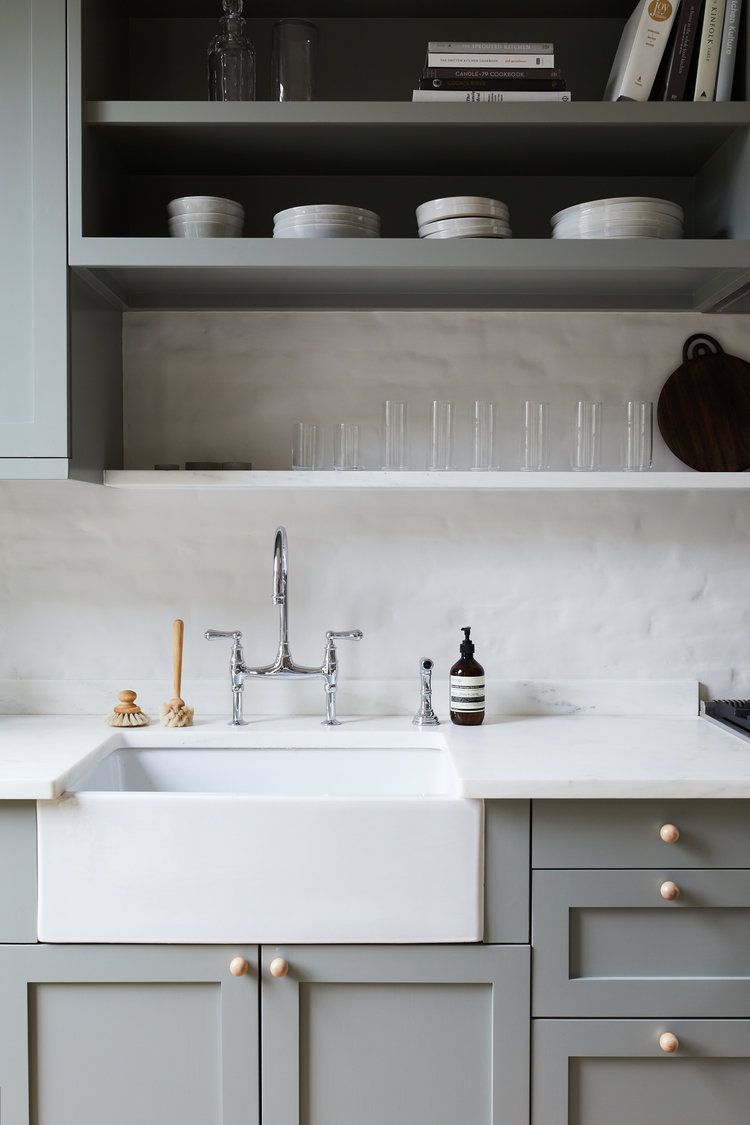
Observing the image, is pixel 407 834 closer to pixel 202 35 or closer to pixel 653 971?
pixel 653 971

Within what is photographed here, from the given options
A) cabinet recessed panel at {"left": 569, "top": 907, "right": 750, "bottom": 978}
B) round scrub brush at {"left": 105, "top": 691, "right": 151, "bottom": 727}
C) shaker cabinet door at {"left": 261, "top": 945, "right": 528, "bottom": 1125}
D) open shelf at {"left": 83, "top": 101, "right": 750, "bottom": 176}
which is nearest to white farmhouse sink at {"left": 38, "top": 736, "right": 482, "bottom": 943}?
shaker cabinet door at {"left": 261, "top": 945, "right": 528, "bottom": 1125}

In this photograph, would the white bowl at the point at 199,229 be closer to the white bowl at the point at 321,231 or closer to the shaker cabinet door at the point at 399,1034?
the white bowl at the point at 321,231

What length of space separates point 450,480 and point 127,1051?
3.90 ft

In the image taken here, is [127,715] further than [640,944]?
Yes

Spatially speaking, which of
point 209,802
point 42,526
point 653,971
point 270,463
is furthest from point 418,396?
point 653,971

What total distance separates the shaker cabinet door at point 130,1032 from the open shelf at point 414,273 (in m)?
1.25

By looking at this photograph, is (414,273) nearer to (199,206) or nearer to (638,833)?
(199,206)

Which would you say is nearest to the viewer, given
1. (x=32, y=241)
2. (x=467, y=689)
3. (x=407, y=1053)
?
(x=407, y=1053)

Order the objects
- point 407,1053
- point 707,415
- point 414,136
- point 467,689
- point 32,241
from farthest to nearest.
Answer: point 707,415
point 467,689
point 414,136
point 32,241
point 407,1053

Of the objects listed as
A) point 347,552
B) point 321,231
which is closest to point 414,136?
point 321,231

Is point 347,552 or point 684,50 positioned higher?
point 684,50

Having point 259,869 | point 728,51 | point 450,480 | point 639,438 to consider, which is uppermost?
point 728,51

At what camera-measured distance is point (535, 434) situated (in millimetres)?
1989

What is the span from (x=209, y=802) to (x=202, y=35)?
169 centimetres
